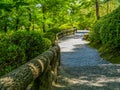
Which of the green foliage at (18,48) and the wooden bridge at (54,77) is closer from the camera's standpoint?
the wooden bridge at (54,77)

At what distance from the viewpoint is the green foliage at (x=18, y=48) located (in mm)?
13312

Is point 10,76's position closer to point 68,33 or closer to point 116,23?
point 116,23

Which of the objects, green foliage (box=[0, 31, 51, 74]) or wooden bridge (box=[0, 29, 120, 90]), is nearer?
wooden bridge (box=[0, 29, 120, 90])

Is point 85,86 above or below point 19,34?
below

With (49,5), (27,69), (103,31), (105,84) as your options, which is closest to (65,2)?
(49,5)

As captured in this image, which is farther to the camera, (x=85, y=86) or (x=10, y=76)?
(x=85, y=86)

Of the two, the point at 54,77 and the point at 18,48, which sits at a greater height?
the point at 18,48

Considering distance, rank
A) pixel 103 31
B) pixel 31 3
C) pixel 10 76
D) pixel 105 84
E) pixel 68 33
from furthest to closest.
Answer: pixel 68 33, pixel 31 3, pixel 103 31, pixel 105 84, pixel 10 76

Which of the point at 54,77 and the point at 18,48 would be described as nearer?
the point at 54,77

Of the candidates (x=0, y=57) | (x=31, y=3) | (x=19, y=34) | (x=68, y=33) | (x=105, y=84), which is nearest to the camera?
(x=105, y=84)

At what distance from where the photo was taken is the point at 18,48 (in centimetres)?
1383

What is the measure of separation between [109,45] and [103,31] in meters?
2.11

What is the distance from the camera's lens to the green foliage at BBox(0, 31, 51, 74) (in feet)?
43.7

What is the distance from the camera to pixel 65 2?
42906 mm
